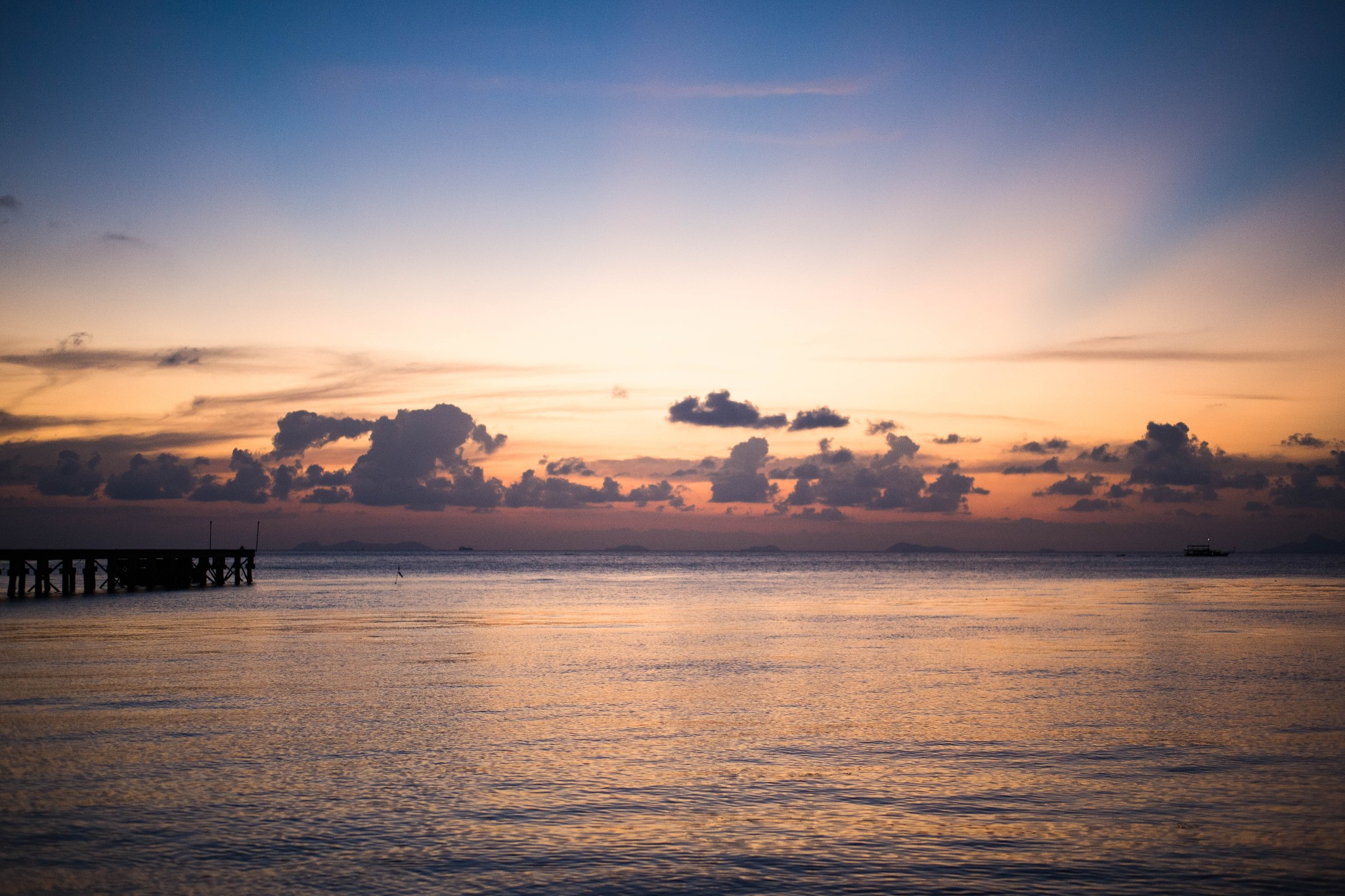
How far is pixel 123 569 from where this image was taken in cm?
8819

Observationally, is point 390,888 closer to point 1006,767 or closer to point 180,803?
point 180,803

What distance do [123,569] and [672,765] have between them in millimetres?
85820

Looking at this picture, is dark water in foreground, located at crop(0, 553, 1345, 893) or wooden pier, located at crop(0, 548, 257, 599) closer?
dark water in foreground, located at crop(0, 553, 1345, 893)

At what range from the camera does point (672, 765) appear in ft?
58.1

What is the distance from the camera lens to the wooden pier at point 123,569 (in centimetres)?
7575

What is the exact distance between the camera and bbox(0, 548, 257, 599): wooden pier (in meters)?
75.8

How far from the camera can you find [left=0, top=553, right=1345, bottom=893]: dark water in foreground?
1228 cm

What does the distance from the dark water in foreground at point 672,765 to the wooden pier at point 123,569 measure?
1586 inches

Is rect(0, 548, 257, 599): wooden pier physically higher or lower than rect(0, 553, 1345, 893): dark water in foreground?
lower

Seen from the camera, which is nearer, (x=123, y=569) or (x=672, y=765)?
(x=672, y=765)

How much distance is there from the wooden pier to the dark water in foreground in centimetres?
4029

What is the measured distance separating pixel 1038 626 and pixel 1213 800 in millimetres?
35967

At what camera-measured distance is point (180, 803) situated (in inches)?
594

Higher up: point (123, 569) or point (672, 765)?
point (672, 765)
